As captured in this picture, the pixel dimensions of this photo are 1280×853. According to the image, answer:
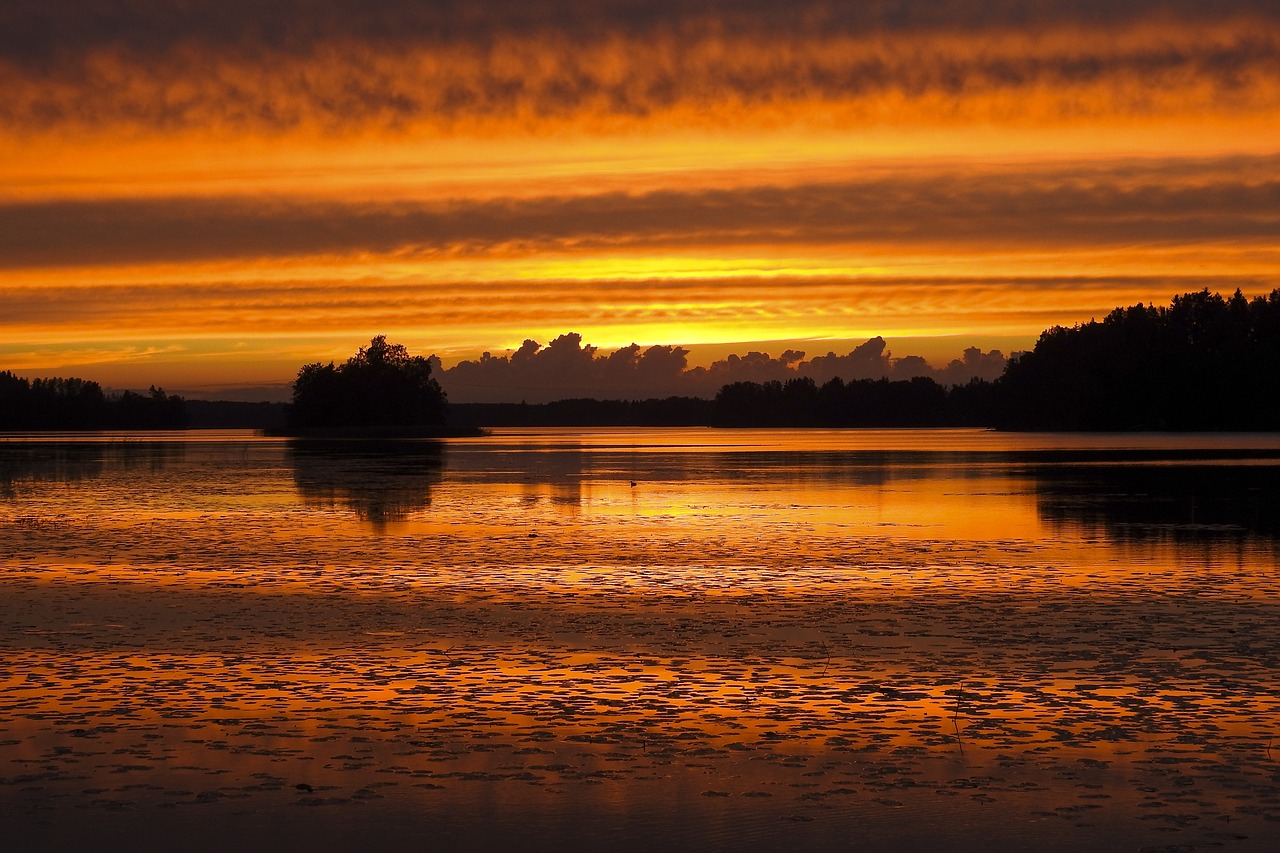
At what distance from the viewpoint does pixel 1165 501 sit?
36406 mm

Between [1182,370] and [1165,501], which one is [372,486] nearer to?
[1165,501]

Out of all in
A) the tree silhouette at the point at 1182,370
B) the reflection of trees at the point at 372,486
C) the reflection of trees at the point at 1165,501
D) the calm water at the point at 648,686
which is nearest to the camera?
the calm water at the point at 648,686

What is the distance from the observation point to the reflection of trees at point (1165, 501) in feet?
91.2

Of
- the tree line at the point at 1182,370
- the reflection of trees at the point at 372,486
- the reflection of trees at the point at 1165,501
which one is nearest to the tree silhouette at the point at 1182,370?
the tree line at the point at 1182,370

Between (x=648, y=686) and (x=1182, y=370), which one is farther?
(x=1182, y=370)

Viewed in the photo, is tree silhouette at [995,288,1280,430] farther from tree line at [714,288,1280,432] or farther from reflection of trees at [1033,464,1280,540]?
reflection of trees at [1033,464,1280,540]

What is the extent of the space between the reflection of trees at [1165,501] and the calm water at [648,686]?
2.20ft

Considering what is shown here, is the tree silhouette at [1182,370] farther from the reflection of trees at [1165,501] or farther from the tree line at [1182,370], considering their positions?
the reflection of trees at [1165,501]

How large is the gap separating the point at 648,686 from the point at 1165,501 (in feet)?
91.0

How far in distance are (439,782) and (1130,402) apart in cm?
16798

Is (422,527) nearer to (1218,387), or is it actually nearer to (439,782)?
(439,782)

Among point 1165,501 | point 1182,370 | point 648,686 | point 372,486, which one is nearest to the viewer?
point 648,686

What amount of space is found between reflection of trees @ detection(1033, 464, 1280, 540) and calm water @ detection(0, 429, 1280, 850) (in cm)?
67

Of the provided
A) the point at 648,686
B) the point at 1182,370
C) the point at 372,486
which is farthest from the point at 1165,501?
the point at 1182,370
